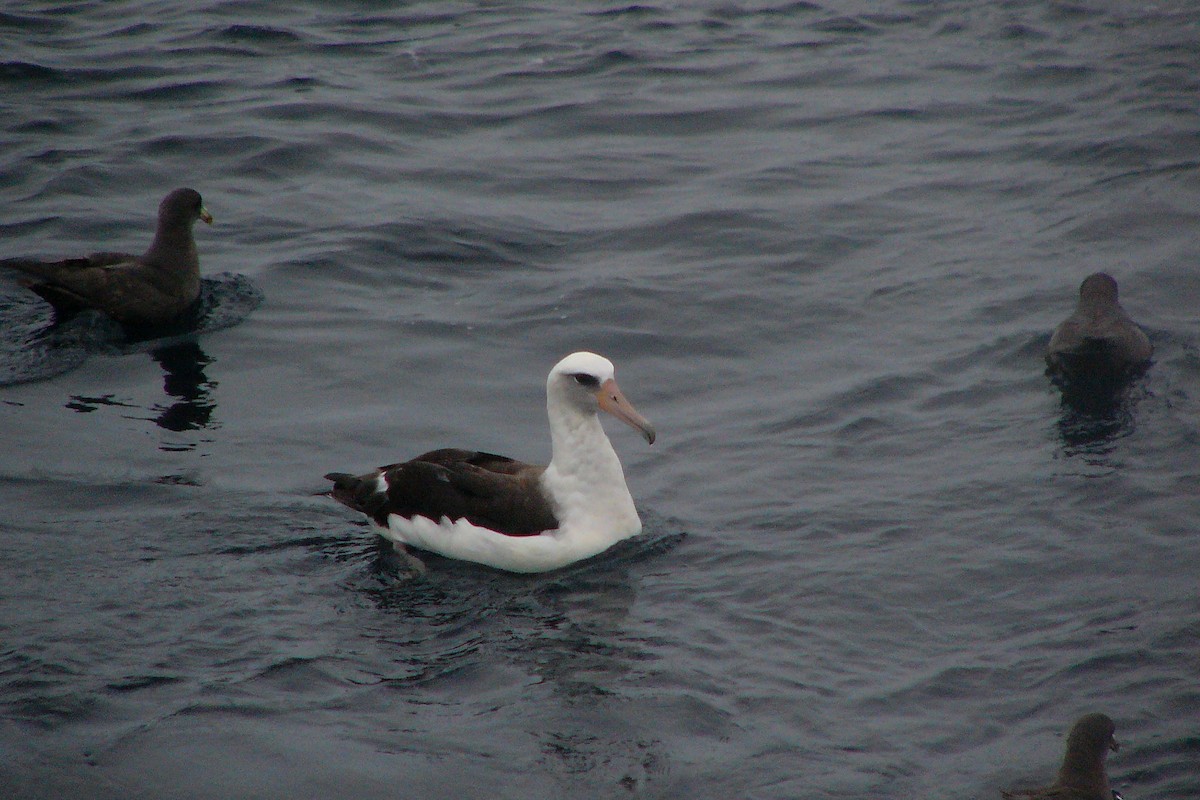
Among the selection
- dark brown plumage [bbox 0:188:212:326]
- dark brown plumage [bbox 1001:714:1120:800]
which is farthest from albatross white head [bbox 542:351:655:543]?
dark brown plumage [bbox 0:188:212:326]

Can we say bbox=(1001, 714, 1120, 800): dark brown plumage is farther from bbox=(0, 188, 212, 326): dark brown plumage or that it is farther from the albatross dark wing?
bbox=(0, 188, 212, 326): dark brown plumage

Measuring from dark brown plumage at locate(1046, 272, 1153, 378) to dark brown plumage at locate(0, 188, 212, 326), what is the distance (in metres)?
8.02

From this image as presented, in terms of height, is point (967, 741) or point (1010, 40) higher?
point (1010, 40)

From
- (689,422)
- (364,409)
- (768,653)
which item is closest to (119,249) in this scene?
(364,409)

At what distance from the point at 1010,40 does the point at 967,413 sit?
1206 centimetres

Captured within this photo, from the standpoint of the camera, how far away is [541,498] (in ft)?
31.8

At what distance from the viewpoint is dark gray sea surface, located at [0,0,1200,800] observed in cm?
768

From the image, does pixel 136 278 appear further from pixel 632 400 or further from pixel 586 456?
pixel 586 456

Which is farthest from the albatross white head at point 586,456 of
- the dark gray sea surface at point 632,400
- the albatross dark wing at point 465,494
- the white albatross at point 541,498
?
the dark gray sea surface at point 632,400

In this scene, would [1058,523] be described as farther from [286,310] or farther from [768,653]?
[286,310]

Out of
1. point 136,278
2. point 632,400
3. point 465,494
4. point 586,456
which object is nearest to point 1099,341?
point 632,400

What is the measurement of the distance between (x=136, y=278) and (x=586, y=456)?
18.9 feet

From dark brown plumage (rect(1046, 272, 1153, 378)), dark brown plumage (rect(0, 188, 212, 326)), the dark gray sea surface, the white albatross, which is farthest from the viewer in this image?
dark brown plumage (rect(0, 188, 212, 326))

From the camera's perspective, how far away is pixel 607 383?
9695mm
